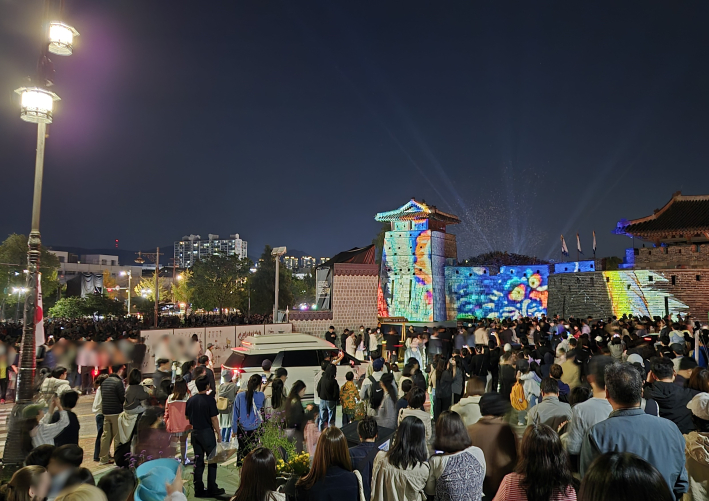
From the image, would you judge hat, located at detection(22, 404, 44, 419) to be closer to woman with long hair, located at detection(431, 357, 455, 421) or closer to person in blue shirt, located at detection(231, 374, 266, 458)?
person in blue shirt, located at detection(231, 374, 266, 458)

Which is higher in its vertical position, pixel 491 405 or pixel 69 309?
pixel 69 309

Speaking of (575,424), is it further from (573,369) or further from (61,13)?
(61,13)

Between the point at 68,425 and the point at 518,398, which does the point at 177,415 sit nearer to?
the point at 68,425

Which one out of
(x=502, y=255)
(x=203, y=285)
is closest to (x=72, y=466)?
(x=502, y=255)

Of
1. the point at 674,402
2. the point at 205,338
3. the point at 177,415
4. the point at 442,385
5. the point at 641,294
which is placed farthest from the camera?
the point at 641,294

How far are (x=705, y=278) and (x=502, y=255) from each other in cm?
1978

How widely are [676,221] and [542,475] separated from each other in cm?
2750

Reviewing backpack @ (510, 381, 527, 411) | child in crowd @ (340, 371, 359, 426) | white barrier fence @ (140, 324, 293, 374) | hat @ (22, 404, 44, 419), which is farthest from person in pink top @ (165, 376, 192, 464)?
white barrier fence @ (140, 324, 293, 374)

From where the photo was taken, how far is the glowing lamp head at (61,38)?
8.26 m

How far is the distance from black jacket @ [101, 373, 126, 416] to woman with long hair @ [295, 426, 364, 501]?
5.01m

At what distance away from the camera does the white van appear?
1073 cm

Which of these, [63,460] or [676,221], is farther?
[676,221]

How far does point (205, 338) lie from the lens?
17172 mm

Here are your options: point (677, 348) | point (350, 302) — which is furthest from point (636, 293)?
point (677, 348)
